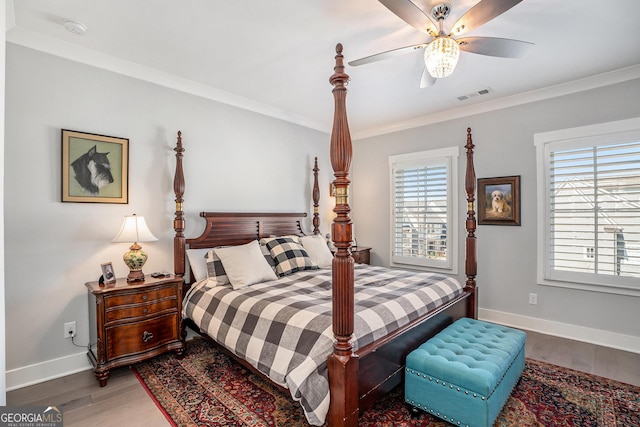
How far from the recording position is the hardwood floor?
208 cm

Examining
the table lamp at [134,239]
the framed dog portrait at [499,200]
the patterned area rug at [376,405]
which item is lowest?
the patterned area rug at [376,405]

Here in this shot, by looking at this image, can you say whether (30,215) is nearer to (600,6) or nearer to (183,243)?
(183,243)

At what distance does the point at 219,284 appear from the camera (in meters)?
2.97

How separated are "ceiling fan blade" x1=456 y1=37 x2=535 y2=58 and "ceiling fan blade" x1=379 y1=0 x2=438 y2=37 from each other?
0.90ft

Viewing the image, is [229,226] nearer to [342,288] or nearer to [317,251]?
[317,251]

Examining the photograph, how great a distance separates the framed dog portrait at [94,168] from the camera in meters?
2.65

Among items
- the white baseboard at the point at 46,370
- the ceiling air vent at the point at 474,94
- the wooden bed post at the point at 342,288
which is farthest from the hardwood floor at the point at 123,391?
the ceiling air vent at the point at 474,94

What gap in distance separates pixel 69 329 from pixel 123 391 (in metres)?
0.78

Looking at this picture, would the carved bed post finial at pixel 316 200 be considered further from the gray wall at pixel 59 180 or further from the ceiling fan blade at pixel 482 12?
the ceiling fan blade at pixel 482 12

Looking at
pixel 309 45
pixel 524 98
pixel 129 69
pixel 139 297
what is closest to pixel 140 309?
pixel 139 297

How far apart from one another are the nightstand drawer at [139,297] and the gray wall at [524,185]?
3.54 m

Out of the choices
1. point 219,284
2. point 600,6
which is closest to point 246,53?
point 219,284

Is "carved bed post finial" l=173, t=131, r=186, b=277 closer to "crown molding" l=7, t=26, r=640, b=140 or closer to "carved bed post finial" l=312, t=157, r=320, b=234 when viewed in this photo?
"crown molding" l=7, t=26, r=640, b=140

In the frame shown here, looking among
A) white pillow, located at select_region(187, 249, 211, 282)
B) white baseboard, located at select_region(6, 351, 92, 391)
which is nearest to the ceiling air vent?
white pillow, located at select_region(187, 249, 211, 282)
